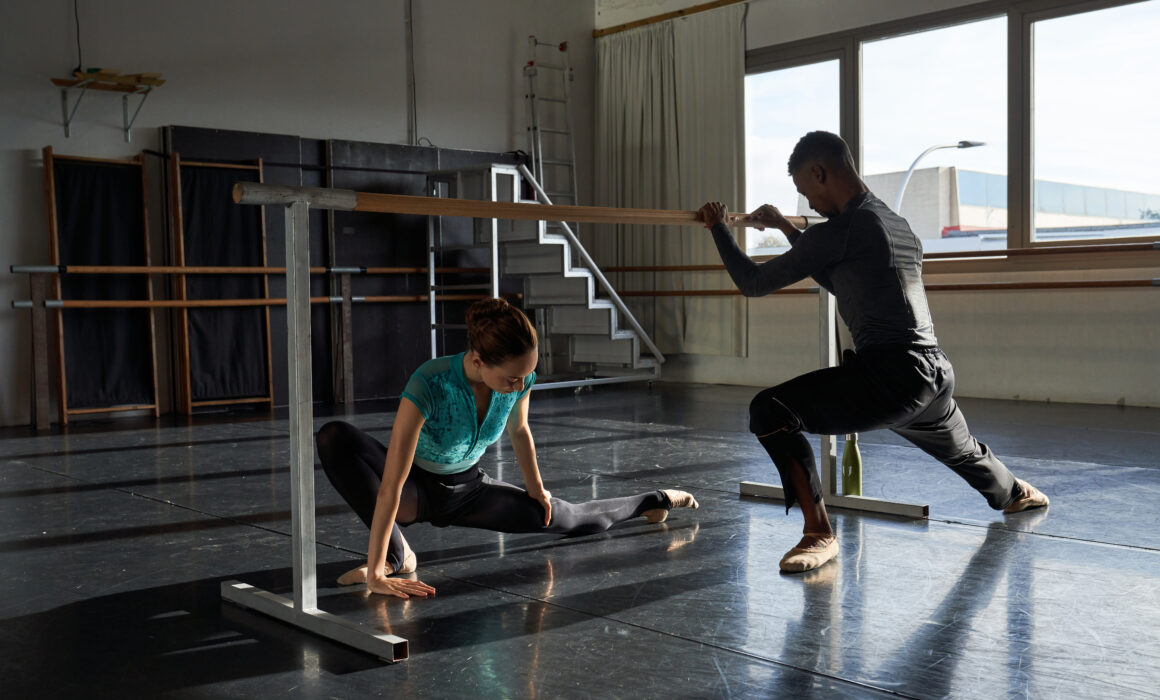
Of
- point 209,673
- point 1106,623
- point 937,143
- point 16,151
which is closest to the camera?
point 209,673

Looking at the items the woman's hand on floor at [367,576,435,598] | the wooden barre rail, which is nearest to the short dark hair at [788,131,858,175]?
the woman's hand on floor at [367,576,435,598]

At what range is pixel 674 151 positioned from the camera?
28.3ft

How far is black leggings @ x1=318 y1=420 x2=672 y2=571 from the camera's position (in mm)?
2580

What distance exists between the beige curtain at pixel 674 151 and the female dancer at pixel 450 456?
566 centimetres

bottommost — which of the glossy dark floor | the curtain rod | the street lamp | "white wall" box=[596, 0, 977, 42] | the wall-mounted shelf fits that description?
the glossy dark floor

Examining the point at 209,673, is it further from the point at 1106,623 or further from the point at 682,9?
the point at 682,9

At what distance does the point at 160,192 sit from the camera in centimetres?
678

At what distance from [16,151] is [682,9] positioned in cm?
501

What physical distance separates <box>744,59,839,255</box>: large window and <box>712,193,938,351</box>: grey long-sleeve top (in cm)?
510

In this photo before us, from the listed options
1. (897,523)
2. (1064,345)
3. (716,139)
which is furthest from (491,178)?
(897,523)

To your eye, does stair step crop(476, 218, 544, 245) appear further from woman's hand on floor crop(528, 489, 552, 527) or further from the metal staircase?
woman's hand on floor crop(528, 489, 552, 527)

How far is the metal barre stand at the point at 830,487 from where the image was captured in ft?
11.1

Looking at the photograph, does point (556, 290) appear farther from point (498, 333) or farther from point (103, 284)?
point (498, 333)

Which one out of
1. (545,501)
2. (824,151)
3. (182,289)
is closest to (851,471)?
(824,151)
